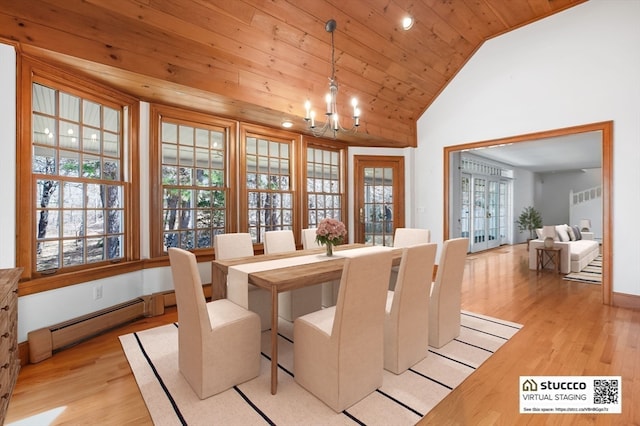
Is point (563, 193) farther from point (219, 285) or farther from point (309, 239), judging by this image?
point (219, 285)

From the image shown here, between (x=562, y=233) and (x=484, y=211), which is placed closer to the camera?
(x=562, y=233)

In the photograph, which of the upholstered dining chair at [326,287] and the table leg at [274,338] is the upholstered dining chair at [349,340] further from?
the upholstered dining chair at [326,287]

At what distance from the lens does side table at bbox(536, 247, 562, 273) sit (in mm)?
5613

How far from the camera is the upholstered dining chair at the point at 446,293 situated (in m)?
2.47

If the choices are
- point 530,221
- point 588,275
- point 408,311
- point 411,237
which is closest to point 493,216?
point 530,221

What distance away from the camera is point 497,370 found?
2225 millimetres

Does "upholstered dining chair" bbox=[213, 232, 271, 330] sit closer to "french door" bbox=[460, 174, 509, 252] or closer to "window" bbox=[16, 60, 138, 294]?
"window" bbox=[16, 60, 138, 294]

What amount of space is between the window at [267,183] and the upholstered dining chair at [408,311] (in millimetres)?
2655

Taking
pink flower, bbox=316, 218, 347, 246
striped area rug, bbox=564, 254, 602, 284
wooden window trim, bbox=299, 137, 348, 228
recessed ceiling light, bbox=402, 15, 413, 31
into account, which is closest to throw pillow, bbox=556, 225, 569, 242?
striped area rug, bbox=564, 254, 602, 284

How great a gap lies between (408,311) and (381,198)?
3.66 m

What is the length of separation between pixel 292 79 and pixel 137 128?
6.10 feet

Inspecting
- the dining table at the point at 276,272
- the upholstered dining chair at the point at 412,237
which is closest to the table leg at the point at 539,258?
the upholstered dining chair at the point at 412,237

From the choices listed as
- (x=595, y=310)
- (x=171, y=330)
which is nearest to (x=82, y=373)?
(x=171, y=330)

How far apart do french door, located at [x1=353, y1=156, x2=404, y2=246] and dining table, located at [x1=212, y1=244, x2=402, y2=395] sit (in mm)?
2732
